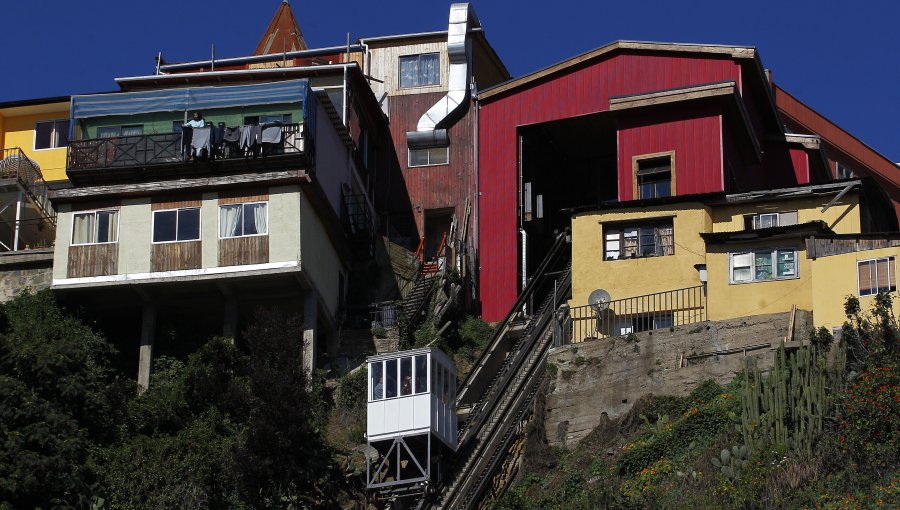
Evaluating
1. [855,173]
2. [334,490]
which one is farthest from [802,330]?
[855,173]

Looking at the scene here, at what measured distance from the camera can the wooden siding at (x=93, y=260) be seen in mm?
55500

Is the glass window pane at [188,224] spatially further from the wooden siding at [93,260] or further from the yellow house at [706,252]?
the yellow house at [706,252]

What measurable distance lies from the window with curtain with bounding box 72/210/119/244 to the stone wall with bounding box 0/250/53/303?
60.9 inches

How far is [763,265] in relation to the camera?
170ft

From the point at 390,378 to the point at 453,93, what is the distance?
62.3 feet

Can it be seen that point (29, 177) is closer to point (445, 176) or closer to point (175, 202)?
point (175, 202)

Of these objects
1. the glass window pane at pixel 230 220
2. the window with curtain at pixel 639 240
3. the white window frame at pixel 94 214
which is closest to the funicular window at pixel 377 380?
the glass window pane at pixel 230 220

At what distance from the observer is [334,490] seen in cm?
4762

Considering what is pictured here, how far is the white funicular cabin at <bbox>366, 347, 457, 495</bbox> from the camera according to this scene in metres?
48.3

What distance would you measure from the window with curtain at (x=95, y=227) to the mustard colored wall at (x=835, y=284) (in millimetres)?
22320

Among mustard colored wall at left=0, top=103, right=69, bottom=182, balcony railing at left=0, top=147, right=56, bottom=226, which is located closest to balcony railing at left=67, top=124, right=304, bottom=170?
balcony railing at left=0, top=147, right=56, bottom=226

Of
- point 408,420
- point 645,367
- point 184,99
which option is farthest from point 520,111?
point 408,420

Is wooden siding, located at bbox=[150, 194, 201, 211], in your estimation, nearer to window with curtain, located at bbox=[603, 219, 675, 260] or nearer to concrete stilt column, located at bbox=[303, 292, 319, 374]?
concrete stilt column, located at bbox=[303, 292, 319, 374]

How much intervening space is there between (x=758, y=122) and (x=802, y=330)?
54.4 ft
